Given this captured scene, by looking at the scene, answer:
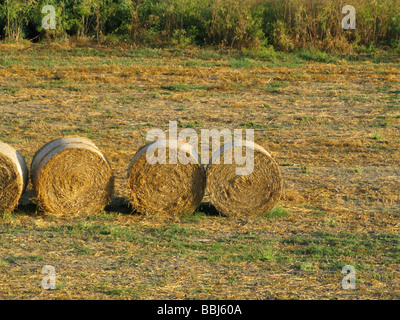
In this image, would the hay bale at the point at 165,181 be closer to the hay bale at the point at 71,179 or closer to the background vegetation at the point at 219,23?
the hay bale at the point at 71,179

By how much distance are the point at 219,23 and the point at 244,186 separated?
14.8m

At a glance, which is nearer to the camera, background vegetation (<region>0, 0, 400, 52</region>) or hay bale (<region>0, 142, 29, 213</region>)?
hay bale (<region>0, 142, 29, 213</region>)

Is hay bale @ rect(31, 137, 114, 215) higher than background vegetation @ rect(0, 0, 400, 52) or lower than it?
lower

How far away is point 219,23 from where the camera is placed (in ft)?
77.3

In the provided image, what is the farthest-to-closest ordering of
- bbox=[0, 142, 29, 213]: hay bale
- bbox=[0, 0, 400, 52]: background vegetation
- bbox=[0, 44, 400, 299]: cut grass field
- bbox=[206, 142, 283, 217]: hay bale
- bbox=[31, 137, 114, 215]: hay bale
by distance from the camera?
bbox=[0, 0, 400, 52]: background vegetation → bbox=[206, 142, 283, 217]: hay bale → bbox=[31, 137, 114, 215]: hay bale → bbox=[0, 142, 29, 213]: hay bale → bbox=[0, 44, 400, 299]: cut grass field

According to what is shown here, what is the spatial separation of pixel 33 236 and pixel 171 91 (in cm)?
965

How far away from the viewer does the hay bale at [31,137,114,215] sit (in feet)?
30.7

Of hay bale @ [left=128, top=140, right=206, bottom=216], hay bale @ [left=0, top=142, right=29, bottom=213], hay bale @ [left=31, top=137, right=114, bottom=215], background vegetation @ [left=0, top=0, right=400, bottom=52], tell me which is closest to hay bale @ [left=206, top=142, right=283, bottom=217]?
hay bale @ [left=128, top=140, right=206, bottom=216]

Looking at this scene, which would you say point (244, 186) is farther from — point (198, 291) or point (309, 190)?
point (198, 291)

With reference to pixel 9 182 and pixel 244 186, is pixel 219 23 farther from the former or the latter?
pixel 9 182

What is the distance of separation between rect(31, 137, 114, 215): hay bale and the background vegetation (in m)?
14.1

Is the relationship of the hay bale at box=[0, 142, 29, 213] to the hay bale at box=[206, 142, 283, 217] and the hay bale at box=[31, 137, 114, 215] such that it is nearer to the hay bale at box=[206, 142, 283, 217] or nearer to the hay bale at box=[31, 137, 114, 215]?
the hay bale at box=[31, 137, 114, 215]

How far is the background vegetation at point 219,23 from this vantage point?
2311 cm
